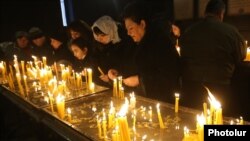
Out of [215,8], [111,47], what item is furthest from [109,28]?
[215,8]

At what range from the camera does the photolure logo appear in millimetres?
1789

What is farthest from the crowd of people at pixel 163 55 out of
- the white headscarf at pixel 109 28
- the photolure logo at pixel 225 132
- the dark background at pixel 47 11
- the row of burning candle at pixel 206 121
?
the dark background at pixel 47 11

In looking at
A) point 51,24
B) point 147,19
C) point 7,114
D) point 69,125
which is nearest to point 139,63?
point 147,19

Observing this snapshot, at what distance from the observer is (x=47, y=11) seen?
34.8 ft

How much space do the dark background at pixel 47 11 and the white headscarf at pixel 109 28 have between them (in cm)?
448

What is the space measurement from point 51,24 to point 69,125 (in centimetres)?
867

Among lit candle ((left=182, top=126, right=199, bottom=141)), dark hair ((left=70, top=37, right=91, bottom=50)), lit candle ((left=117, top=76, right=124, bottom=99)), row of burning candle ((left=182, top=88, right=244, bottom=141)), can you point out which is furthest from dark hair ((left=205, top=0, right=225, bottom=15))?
lit candle ((left=182, top=126, right=199, bottom=141))

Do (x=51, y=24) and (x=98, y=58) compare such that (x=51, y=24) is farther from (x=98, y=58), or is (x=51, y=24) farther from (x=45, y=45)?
(x=98, y=58)

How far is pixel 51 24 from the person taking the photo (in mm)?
10711

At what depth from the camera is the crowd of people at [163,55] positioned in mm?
3270

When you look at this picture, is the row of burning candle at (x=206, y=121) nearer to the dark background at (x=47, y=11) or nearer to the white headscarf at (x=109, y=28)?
the white headscarf at (x=109, y=28)

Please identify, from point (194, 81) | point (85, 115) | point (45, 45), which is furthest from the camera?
point (45, 45)

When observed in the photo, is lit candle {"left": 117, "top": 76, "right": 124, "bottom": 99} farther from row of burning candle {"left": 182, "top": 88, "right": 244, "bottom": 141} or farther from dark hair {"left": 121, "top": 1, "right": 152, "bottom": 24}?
row of burning candle {"left": 182, "top": 88, "right": 244, "bottom": 141}

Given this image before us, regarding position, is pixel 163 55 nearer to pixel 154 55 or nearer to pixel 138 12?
pixel 154 55
